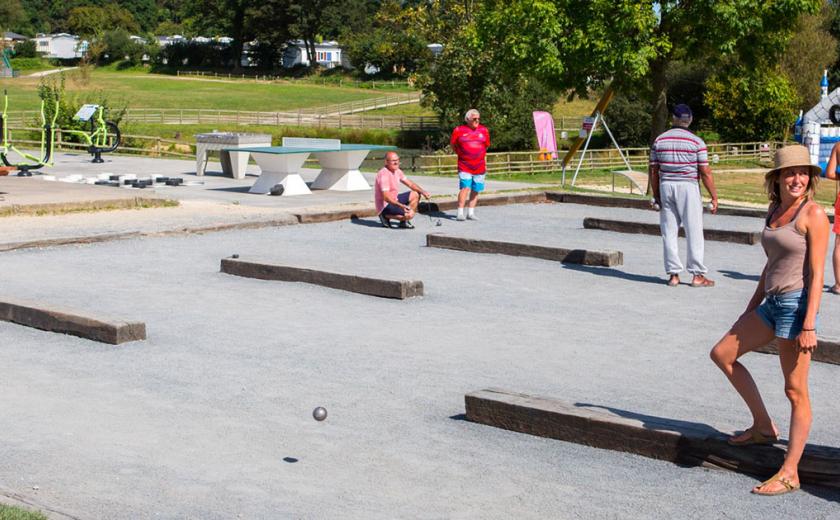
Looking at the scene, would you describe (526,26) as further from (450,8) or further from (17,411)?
(450,8)

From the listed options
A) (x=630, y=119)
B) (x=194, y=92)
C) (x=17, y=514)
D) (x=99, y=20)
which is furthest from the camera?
(x=99, y=20)

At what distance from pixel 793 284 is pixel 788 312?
13cm

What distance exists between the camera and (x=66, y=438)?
231 inches

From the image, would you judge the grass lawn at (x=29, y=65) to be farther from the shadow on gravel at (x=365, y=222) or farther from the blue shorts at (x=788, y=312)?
the blue shorts at (x=788, y=312)

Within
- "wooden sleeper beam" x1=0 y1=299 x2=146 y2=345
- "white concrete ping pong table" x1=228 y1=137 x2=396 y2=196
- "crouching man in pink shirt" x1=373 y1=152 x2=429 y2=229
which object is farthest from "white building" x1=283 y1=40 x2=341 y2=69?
"wooden sleeper beam" x1=0 y1=299 x2=146 y2=345

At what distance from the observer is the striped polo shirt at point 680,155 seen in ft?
35.5

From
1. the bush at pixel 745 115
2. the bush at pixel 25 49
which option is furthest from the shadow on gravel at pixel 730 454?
the bush at pixel 25 49

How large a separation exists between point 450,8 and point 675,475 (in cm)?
5133

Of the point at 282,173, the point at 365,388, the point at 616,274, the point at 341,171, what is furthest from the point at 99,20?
the point at 365,388

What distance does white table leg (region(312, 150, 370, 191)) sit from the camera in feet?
67.7

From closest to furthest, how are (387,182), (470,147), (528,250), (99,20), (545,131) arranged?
(528,250) → (387,182) → (470,147) → (545,131) → (99,20)

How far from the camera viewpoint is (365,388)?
696 cm

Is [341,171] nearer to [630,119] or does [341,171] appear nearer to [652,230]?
[652,230]

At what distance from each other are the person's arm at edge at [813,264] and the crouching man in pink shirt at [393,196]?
32.6ft
